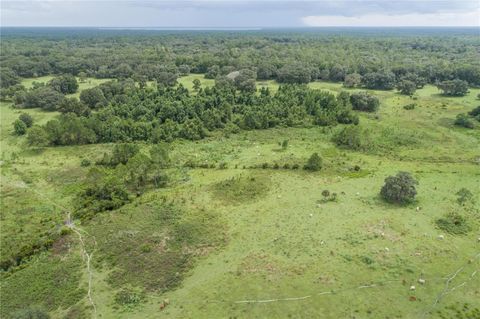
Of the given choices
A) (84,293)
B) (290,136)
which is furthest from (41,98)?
(84,293)

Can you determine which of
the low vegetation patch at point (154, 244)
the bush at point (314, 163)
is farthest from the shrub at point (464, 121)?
the low vegetation patch at point (154, 244)

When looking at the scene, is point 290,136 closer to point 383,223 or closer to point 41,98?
point 383,223

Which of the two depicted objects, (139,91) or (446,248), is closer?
(446,248)

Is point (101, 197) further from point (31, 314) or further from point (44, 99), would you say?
point (44, 99)

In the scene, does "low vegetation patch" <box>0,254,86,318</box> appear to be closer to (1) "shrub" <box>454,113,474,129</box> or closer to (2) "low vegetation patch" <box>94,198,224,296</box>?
(2) "low vegetation patch" <box>94,198,224,296</box>

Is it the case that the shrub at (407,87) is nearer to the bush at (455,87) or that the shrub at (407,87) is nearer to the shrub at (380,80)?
the shrub at (380,80)

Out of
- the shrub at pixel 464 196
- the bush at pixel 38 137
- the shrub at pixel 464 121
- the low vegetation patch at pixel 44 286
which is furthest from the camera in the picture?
the shrub at pixel 464 121
